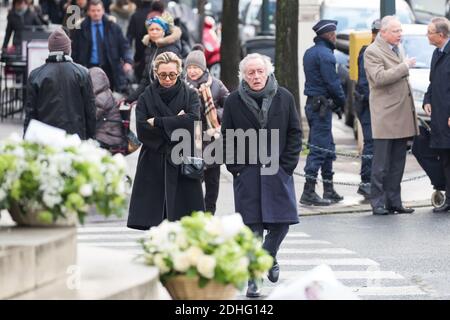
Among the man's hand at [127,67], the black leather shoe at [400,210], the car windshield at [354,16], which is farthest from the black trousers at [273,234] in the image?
the car windshield at [354,16]

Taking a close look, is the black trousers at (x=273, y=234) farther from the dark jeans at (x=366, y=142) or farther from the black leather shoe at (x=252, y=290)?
the dark jeans at (x=366, y=142)

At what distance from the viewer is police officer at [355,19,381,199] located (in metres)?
16.9

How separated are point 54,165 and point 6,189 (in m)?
0.25

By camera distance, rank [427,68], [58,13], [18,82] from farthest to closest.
Result: [58,13] → [18,82] → [427,68]

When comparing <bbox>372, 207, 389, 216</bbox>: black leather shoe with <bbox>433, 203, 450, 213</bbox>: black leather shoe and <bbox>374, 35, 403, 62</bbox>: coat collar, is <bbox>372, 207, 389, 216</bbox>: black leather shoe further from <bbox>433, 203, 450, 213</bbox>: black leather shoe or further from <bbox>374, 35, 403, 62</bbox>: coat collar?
<bbox>374, 35, 403, 62</bbox>: coat collar

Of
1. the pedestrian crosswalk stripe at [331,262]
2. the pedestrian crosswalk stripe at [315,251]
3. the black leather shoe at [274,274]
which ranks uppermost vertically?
the black leather shoe at [274,274]

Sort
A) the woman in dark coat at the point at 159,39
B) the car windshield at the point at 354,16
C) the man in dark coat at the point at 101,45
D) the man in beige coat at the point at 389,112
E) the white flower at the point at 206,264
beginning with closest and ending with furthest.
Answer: the white flower at the point at 206,264 < the man in beige coat at the point at 389,112 < the woman in dark coat at the point at 159,39 < the man in dark coat at the point at 101,45 < the car windshield at the point at 354,16

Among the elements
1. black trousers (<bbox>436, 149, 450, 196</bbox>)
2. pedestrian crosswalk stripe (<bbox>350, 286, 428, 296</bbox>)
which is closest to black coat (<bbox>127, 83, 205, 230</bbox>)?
pedestrian crosswalk stripe (<bbox>350, 286, 428, 296</bbox>)

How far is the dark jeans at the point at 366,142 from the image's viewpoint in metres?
17.1

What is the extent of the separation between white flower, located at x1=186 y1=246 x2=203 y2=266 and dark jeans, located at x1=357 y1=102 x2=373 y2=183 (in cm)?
1017

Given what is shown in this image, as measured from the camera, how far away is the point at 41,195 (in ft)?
23.4

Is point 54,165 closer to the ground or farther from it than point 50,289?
farther from it
